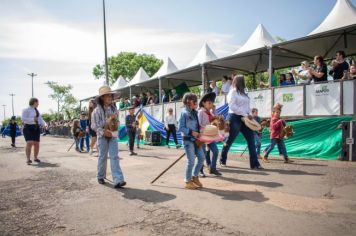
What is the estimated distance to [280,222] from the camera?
3.76 metres

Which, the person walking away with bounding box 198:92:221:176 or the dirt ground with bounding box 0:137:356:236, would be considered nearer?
the dirt ground with bounding box 0:137:356:236

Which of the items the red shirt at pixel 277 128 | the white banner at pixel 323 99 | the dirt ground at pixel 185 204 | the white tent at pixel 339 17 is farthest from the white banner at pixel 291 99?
the dirt ground at pixel 185 204

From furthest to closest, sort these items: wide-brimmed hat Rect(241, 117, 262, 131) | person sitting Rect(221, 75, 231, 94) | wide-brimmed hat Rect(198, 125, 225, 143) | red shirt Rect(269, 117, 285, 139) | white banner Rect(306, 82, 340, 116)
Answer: person sitting Rect(221, 75, 231, 94)
white banner Rect(306, 82, 340, 116)
red shirt Rect(269, 117, 285, 139)
wide-brimmed hat Rect(241, 117, 262, 131)
wide-brimmed hat Rect(198, 125, 225, 143)

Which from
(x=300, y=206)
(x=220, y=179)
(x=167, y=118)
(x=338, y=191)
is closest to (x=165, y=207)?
(x=300, y=206)

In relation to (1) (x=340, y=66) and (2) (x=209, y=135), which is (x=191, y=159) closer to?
(2) (x=209, y=135)

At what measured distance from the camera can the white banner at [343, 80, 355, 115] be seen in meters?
9.69

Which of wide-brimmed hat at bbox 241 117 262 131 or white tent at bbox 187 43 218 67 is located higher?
white tent at bbox 187 43 218 67

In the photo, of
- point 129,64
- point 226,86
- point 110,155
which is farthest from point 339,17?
point 129,64

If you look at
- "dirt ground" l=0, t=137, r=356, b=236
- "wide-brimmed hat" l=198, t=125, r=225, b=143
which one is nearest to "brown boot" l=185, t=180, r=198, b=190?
"dirt ground" l=0, t=137, r=356, b=236

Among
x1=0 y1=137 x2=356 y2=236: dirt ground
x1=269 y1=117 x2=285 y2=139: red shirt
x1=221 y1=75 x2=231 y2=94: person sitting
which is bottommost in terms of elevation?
x1=0 y1=137 x2=356 y2=236: dirt ground

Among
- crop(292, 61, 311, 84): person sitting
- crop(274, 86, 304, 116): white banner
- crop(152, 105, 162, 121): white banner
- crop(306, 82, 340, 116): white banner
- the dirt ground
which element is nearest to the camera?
the dirt ground

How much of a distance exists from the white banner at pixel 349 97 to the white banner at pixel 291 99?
1.51 m

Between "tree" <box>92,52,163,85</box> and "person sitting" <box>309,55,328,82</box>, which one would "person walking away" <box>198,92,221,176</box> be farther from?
"tree" <box>92,52,163,85</box>

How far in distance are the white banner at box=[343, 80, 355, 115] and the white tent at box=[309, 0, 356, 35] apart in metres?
2.90
